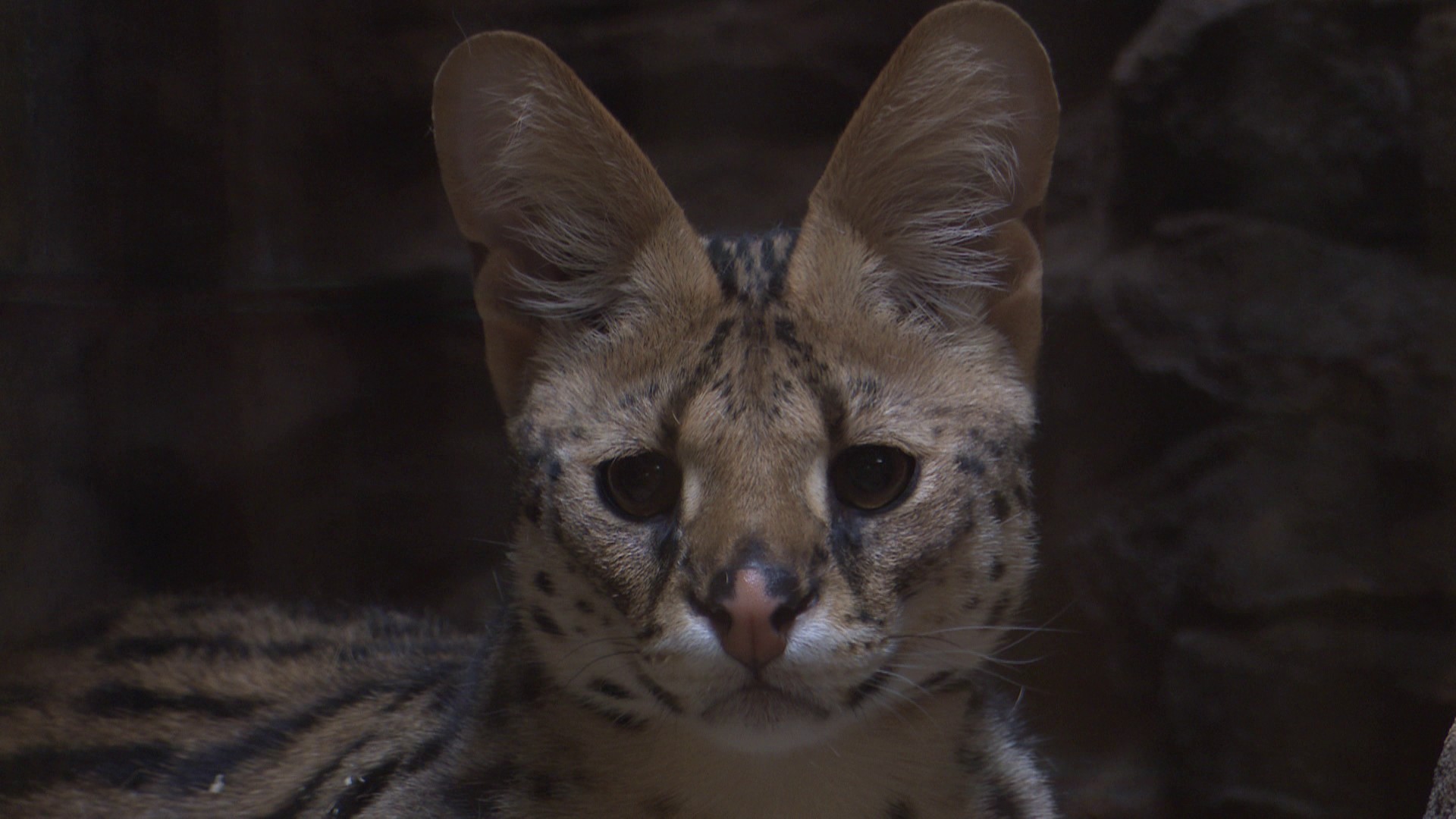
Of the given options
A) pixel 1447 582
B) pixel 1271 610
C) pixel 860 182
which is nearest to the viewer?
pixel 860 182

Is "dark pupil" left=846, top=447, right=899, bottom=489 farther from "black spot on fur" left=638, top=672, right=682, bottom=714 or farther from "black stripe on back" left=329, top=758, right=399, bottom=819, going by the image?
"black stripe on back" left=329, top=758, right=399, bottom=819

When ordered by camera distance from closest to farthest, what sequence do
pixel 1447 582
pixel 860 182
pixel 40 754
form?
pixel 860 182 < pixel 40 754 < pixel 1447 582

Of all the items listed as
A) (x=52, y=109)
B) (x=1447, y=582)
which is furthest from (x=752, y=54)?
(x=1447, y=582)

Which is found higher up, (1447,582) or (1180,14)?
(1180,14)

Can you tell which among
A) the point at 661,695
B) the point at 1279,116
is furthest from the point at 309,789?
the point at 1279,116

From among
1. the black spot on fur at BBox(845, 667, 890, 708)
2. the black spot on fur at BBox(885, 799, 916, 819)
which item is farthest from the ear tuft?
the black spot on fur at BBox(885, 799, 916, 819)

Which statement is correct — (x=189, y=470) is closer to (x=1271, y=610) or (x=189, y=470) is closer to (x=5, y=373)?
(x=5, y=373)

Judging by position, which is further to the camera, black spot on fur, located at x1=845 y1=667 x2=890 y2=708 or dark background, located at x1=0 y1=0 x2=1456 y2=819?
dark background, located at x1=0 y1=0 x2=1456 y2=819
